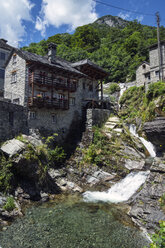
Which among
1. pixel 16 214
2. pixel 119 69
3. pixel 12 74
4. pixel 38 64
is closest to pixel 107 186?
pixel 16 214

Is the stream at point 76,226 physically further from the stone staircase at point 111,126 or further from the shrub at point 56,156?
the stone staircase at point 111,126

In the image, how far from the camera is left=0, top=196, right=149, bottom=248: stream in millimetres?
9836

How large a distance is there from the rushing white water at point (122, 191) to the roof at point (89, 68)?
64.3 ft

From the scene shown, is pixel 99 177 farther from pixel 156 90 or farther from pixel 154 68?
pixel 154 68

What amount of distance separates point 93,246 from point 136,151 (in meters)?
14.7

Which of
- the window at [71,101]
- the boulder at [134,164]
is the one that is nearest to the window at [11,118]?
the window at [71,101]

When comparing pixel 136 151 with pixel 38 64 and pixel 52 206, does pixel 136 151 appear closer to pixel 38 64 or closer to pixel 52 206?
pixel 52 206

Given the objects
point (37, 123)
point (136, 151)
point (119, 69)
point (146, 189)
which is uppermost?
point (119, 69)

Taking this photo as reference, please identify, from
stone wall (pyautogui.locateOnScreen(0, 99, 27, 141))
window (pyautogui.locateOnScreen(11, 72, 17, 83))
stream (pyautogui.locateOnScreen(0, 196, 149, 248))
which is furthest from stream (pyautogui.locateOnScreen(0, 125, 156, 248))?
window (pyautogui.locateOnScreen(11, 72, 17, 83))

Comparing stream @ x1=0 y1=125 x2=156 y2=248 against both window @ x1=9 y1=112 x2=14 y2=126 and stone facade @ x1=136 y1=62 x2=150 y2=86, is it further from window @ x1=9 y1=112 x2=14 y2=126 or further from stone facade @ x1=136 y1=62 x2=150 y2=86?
stone facade @ x1=136 y1=62 x2=150 y2=86

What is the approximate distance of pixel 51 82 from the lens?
25672 mm

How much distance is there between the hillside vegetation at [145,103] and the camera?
2322 cm

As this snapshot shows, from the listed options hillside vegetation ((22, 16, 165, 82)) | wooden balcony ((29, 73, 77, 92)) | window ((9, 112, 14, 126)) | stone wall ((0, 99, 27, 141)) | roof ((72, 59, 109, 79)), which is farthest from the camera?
hillside vegetation ((22, 16, 165, 82))

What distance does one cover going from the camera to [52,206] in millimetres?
14734
